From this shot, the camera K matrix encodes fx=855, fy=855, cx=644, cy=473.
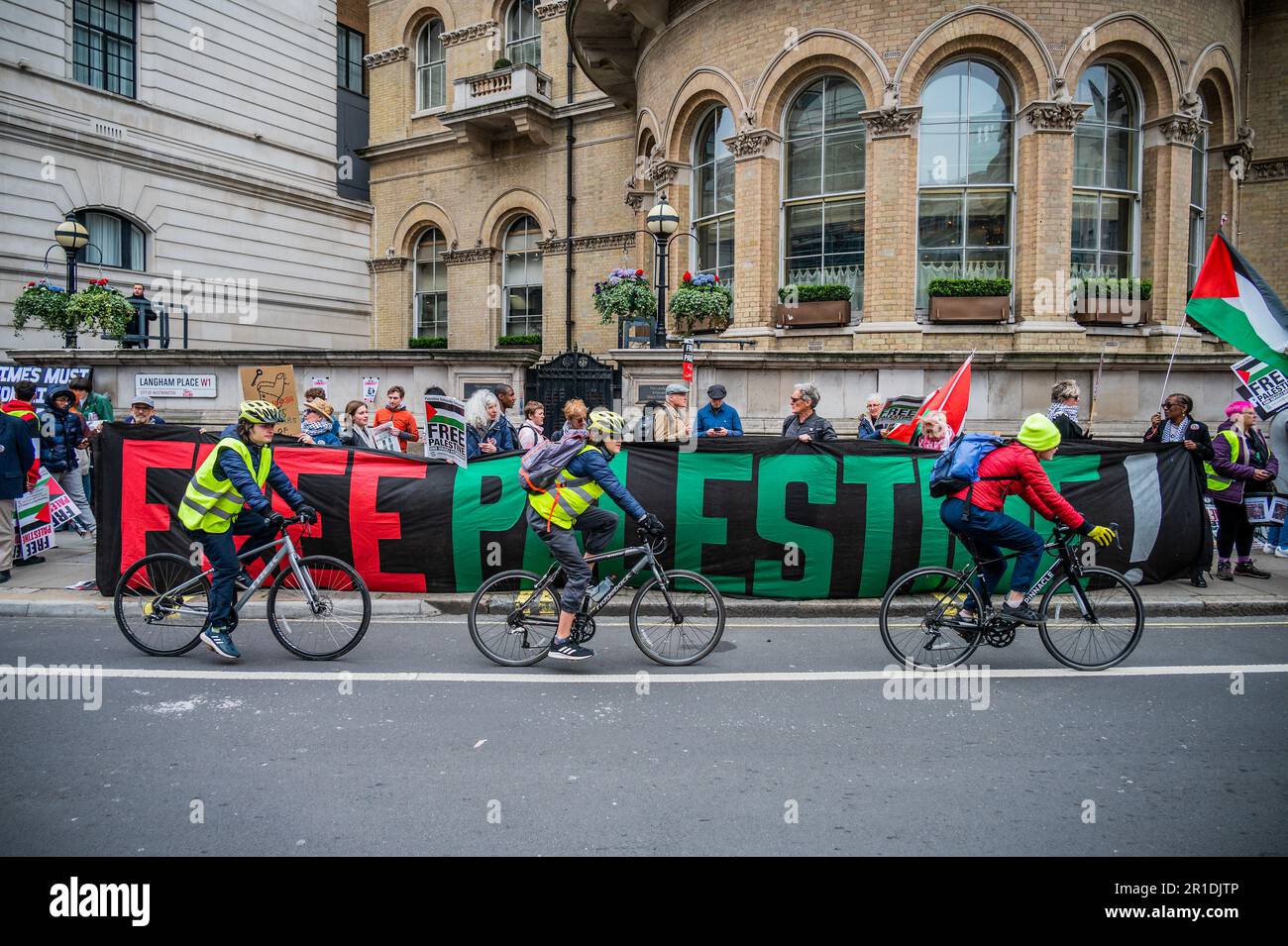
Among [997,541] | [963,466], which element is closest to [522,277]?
[963,466]

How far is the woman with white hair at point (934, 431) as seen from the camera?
31.0 feet

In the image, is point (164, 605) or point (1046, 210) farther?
point (1046, 210)

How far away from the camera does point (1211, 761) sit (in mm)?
4621

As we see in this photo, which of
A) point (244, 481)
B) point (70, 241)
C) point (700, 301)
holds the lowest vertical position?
point (244, 481)

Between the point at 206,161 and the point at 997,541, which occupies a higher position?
the point at 206,161

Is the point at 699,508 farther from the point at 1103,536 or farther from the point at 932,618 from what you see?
the point at 1103,536

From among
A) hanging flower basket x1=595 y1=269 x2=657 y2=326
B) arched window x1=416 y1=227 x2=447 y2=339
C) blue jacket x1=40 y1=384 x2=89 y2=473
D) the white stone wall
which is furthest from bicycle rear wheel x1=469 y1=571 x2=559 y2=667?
arched window x1=416 y1=227 x2=447 y2=339

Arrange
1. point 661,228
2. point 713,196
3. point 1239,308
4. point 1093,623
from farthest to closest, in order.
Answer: point 713,196 < point 661,228 < point 1239,308 < point 1093,623

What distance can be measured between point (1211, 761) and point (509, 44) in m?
25.8

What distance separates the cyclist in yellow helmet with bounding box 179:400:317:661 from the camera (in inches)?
255

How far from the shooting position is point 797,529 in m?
8.55

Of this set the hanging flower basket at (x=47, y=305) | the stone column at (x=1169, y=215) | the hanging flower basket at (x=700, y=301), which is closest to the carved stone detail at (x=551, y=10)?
the hanging flower basket at (x=700, y=301)

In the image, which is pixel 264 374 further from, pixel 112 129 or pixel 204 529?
pixel 112 129

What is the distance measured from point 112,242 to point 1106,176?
24.0 m
